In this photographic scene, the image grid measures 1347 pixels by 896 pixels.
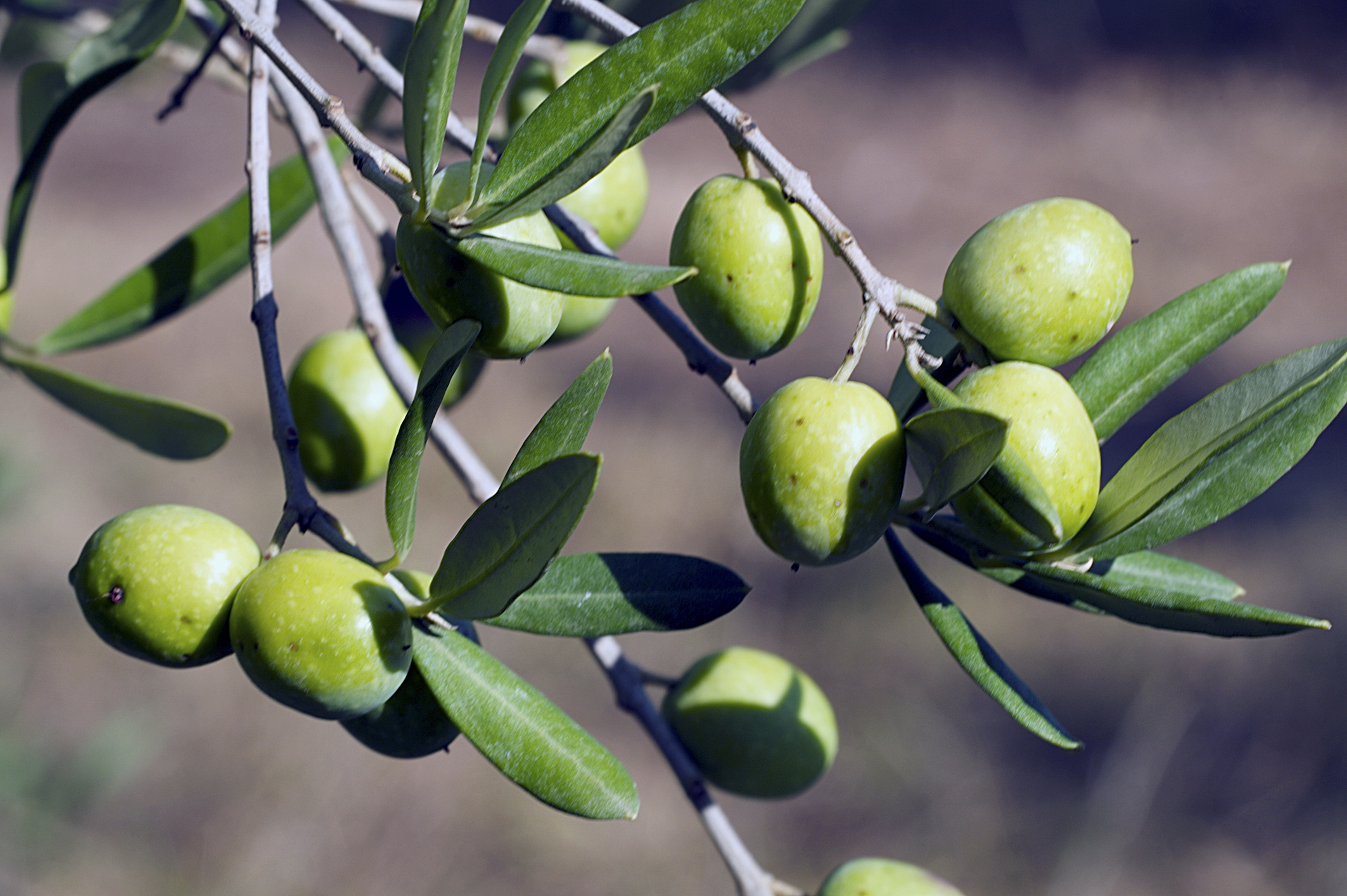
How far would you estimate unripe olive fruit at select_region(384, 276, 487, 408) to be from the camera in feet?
3.47

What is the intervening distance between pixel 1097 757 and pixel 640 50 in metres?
3.91

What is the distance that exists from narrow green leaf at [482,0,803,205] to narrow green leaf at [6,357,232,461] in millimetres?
395

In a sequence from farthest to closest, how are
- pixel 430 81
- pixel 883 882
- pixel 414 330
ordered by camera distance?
pixel 414 330, pixel 883 882, pixel 430 81

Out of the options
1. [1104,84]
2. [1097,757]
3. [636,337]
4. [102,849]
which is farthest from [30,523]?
[1104,84]

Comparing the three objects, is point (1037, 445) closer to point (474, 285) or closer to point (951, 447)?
point (951, 447)

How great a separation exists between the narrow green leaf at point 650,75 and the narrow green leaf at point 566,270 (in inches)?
1.3

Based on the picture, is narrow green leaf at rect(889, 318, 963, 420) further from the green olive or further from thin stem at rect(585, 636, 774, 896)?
the green olive

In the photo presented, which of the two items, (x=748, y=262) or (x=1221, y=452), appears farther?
(x=748, y=262)

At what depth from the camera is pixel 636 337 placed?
5.87 meters

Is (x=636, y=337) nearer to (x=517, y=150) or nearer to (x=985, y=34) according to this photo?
(x=985, y=34)

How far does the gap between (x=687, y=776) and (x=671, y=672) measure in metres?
3.06

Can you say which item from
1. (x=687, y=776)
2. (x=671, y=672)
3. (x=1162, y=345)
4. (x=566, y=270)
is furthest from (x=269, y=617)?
(x=671, y=672)

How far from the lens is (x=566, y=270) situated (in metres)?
0.54

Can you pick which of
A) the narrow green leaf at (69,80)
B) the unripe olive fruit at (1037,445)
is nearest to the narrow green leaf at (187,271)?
the narrow green leaf at (69,80)
